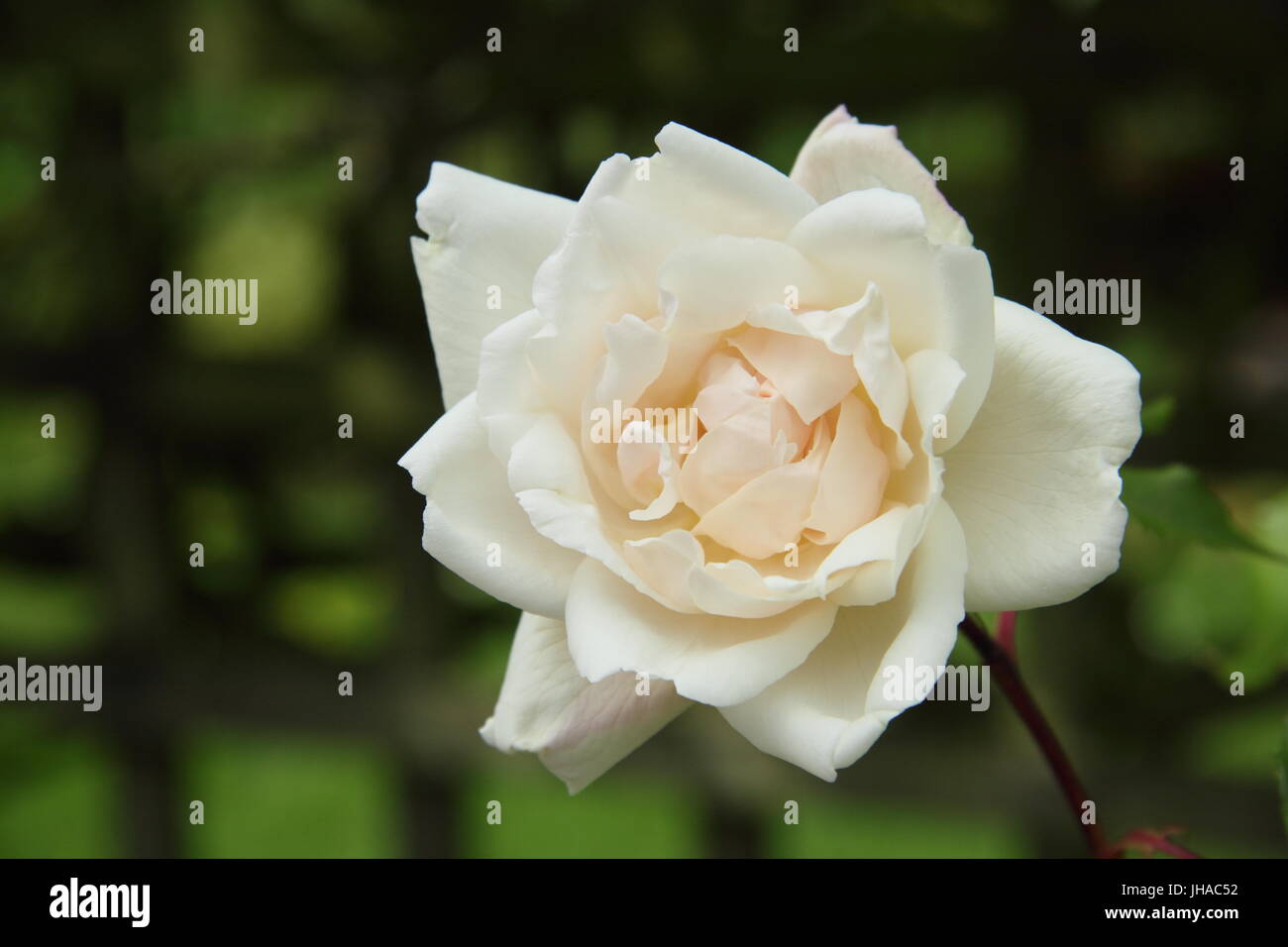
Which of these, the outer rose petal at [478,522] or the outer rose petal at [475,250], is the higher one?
the outer rose petal at [475,250]

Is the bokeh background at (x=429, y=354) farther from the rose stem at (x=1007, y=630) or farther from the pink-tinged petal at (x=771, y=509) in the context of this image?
the pink-tinged petal at (x=771, y=509)

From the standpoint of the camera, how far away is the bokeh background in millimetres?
995

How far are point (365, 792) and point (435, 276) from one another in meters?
2.02

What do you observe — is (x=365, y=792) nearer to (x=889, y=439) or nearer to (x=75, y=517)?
(x=75, y=517)

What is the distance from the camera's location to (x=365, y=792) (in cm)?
229

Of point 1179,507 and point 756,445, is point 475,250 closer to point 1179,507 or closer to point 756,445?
point 756,445

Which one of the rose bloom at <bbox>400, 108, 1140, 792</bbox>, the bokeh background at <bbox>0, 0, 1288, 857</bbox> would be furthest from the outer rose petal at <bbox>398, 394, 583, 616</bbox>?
the bokeh background at <bbox>0, 0, 1288, 857</bbox>

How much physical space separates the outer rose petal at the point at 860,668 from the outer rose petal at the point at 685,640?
0.5 inches

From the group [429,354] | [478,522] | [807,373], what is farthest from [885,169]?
[429,354]

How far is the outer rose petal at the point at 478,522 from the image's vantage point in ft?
1.27

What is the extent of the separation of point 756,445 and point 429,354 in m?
0.98

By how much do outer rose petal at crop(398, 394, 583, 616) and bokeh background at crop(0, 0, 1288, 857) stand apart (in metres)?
0.43

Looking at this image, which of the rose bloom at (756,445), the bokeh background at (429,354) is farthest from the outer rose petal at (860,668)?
the bokeh background at (429,354)

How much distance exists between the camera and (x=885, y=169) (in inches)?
15.5
